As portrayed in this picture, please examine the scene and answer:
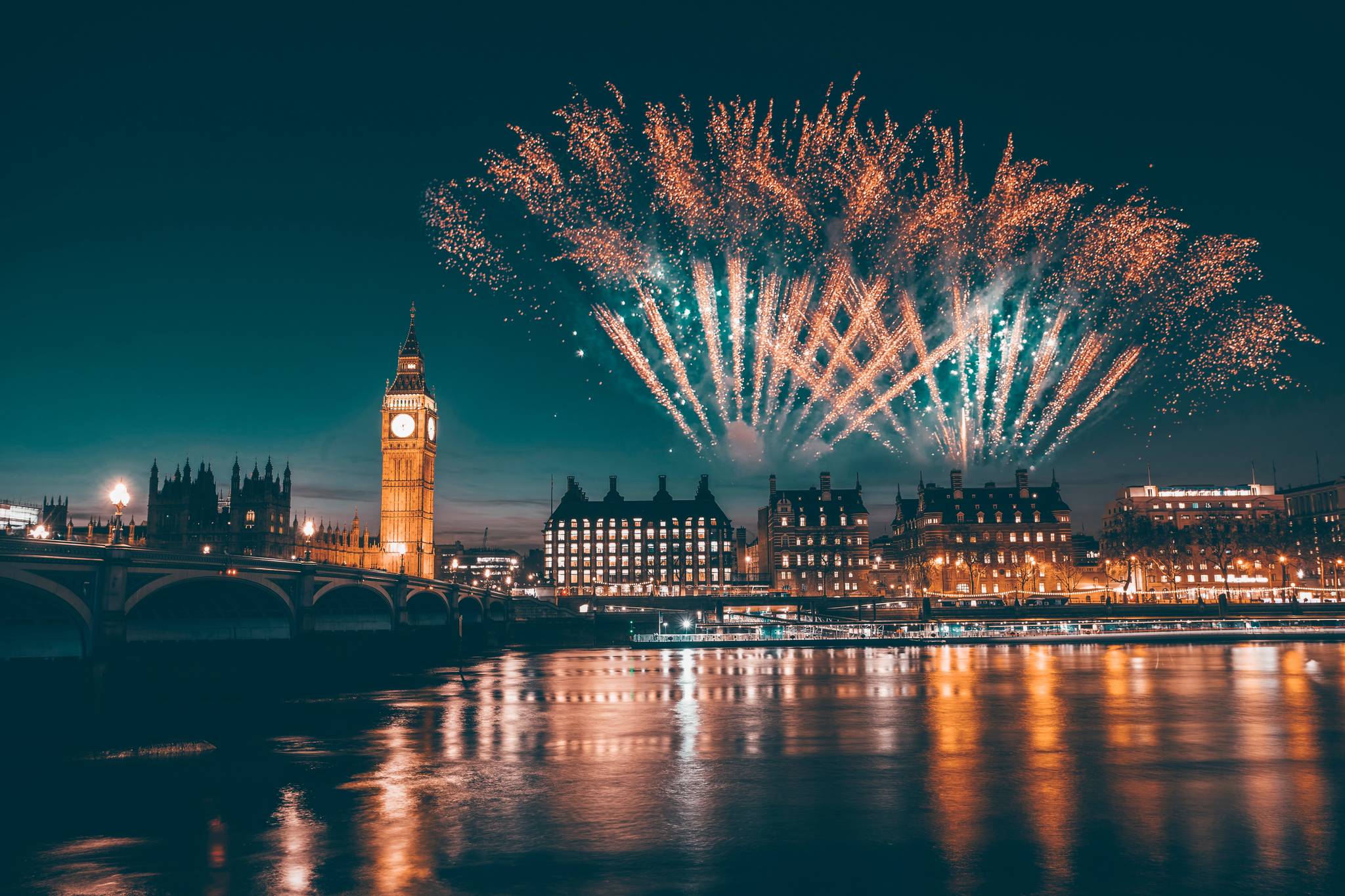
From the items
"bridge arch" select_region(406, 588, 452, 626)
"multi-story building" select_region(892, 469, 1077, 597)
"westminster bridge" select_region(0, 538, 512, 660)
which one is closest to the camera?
"westminster bridge" select_region(0, 538, 512, 660)

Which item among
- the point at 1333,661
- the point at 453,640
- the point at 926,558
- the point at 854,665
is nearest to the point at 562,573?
the point at 926,558

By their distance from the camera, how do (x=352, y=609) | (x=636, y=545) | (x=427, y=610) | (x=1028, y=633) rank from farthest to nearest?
1. (x=636, y=545)
2. (x=427, y=610)
3. (x=1028, y=633)
4. (x=352, y=609)

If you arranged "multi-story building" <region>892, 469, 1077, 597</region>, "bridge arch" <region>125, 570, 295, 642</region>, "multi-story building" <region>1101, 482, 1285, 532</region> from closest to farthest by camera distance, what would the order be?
"bridge arch" <region>125, 570, 295, 642</region> → "multi-story building" <region>892, 469, 1077, 597</region> → "multi-story building" <region>1101, 482, 1285, 532</region>

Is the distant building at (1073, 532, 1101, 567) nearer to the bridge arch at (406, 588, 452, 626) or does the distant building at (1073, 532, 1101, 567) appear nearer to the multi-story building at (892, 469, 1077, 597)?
the multi-story building at (892, 469, 1077, 597)

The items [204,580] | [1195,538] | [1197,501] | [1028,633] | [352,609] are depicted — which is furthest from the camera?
[1197,501]

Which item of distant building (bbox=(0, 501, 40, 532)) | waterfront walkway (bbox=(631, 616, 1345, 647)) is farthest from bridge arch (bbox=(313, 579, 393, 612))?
distant building (bbox=(0, 501, 40, 532))

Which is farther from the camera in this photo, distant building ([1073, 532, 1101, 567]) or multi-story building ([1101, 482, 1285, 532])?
multi-story building ([1101, 482, 1285, 532])

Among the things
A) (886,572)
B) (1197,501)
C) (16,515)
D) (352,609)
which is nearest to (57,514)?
(16,515)

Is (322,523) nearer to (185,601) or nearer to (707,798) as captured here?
(185,601)

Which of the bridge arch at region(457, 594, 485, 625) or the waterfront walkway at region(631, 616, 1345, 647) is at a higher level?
the bridge arch at region(457, 594, 485, 625)
